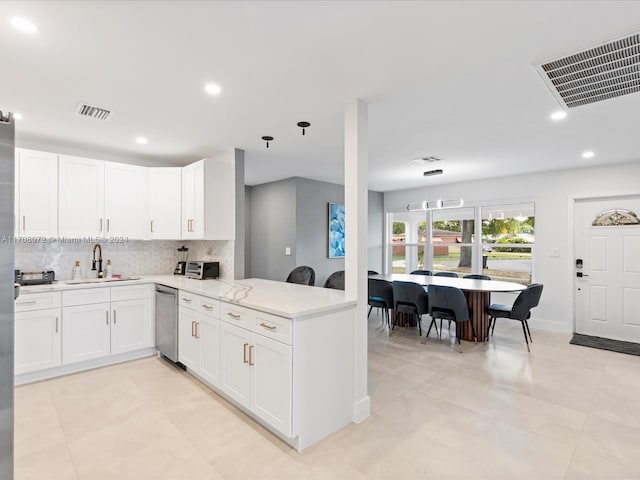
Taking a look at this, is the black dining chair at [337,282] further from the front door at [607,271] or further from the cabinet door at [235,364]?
the front door at [607,271]

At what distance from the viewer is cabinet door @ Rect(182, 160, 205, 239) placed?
157 inches

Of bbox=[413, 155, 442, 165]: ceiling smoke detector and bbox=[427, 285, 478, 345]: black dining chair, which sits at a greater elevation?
bbox=[413, 155, 442, 165]: ceiling smoke detector

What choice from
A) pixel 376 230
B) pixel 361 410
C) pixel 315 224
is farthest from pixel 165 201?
pixel 376 230

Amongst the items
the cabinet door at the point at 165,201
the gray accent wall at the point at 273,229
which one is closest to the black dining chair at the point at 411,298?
the gray accent wall at the point at 273,229

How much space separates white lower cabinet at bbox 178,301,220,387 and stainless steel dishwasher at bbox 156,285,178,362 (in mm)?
100

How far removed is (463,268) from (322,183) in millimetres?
3252

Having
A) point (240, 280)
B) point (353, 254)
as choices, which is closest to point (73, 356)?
point (240, 280)

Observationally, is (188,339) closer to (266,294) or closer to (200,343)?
(200,343)

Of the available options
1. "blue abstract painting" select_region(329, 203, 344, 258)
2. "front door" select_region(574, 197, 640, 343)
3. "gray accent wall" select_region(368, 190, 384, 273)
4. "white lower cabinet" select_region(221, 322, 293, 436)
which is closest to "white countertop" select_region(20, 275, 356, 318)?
"white lower cabinet" select_region(221, 322, 293, 436)

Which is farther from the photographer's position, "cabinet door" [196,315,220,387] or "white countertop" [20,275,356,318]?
"cabinet door" [196,315,220,387]

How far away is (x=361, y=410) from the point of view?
2.57 metres

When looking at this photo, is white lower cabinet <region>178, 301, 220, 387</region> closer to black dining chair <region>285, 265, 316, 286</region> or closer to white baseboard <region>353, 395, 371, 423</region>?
white baseboard <region>353, 395, 371, 423</region>

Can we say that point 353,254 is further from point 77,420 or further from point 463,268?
point 463,268

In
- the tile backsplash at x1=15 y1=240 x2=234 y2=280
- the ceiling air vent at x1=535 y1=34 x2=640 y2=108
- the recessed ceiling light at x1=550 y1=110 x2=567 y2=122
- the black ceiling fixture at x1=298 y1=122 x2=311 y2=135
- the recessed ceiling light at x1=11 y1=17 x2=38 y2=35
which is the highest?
the recessed ceiling light at x1=11 y1=17 x2=38 y2=35
